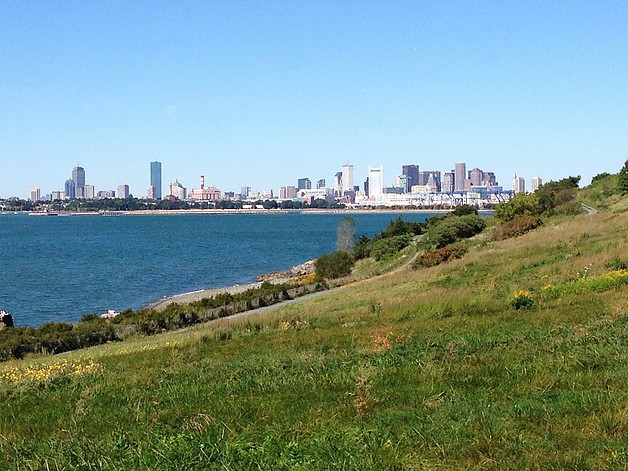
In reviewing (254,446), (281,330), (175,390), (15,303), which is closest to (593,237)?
(281,330)

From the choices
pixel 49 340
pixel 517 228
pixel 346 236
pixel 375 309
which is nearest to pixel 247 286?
pixel 346 236

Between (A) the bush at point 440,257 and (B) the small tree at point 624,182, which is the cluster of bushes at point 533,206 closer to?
(B) the small tree at point 624,182

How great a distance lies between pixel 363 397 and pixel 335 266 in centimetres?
4663

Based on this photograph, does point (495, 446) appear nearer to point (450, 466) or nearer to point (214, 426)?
point (450, 466)

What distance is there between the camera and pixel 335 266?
2154 inches

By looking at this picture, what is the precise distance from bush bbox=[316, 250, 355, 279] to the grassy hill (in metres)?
37.4

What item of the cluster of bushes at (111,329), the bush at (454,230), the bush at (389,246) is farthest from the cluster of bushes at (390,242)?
the cluster of bushes at (111,329)

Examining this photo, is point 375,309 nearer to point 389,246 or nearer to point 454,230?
point 454,230

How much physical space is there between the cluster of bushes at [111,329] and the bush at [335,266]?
17253 mm

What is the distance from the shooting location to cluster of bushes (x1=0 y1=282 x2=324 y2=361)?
2378 cm

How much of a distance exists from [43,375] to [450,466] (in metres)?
8.76

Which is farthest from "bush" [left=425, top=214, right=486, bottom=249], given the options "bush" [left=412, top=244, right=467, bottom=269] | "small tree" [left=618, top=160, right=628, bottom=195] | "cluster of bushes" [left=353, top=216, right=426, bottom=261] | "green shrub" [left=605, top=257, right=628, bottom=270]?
"green shrub" [left=605, top=257, right=628, bottom=270]

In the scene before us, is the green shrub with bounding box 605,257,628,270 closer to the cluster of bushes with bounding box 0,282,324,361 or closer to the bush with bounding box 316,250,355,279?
the cluster of bushes with bounding box 0,282,324,361

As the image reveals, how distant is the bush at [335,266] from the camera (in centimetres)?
5394
